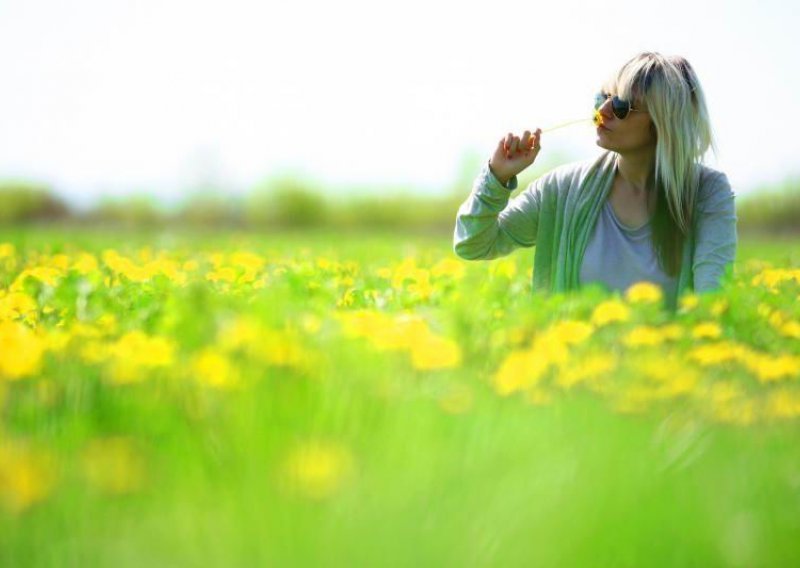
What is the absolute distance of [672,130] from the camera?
11.1 feet

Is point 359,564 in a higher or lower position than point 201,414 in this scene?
lower

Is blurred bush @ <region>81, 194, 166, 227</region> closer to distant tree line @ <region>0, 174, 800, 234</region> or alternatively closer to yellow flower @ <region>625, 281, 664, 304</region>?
distant tree line @ <region>0, 174, 800, 234</region>

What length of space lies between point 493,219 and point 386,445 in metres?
2.03

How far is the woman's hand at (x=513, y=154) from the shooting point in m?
3.29

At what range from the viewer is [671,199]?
3.50m

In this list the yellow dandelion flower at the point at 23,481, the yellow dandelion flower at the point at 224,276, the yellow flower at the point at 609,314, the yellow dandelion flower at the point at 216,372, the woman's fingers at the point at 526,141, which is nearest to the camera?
the yellow dandelion flower at the point at 23,481

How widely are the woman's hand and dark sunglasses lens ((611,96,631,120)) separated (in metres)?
0.31

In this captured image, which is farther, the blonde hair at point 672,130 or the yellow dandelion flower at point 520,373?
the blonde hair at point 672,130

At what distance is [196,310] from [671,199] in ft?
6.81

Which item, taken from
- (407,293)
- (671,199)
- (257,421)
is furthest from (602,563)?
(671,199)

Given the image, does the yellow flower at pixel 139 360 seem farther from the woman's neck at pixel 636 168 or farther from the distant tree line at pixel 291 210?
the distant tree line at pixel 291 210

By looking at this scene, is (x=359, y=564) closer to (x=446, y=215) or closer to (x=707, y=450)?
(x=707, y=450)

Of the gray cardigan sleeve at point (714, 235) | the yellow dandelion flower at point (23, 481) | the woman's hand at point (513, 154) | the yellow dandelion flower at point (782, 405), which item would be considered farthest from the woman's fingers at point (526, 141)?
the yellow dandelion flower at point (23, 481)

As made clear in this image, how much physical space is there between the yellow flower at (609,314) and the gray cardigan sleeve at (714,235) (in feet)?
3.39
